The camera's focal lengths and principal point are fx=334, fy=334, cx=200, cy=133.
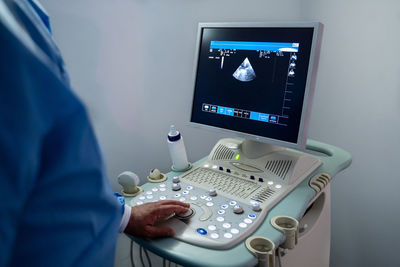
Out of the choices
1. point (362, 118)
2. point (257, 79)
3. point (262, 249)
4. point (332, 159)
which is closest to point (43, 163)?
point (262, 249)

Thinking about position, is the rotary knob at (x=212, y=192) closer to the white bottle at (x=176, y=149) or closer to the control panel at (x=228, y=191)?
the control panel at (x=228, y=191)

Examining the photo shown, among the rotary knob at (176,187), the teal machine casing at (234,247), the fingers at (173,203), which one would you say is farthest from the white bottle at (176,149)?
the teal machine casing at (234,247)

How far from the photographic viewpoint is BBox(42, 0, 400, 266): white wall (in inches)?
51.9

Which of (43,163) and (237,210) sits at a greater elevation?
(43,163)

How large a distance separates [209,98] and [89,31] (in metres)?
0.52

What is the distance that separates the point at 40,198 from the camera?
1.59ft

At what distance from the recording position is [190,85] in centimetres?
163

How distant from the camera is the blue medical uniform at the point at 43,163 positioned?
1.37 ft

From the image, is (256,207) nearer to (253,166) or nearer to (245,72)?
(253,166)

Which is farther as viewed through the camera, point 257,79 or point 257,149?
point 257,149

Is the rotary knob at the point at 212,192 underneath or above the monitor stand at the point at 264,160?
underneath

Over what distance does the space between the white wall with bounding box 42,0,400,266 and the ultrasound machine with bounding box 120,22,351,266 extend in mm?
346

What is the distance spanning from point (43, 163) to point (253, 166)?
32.1 inches

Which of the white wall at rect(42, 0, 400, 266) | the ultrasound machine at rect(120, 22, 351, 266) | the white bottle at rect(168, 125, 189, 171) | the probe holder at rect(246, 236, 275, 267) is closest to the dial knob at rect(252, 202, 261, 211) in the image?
the ultrasound machine at rect(120, 22, 351, 266)
